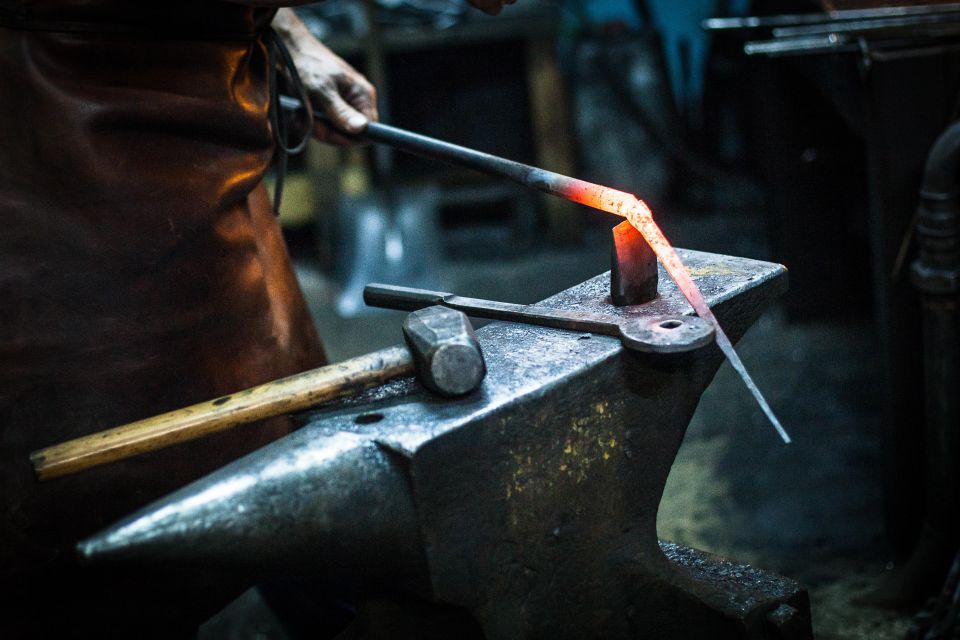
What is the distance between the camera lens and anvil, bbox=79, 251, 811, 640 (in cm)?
100

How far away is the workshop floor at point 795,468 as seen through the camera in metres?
2.42

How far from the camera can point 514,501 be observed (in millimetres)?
1126

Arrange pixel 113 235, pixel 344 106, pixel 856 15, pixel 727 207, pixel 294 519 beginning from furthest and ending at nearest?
1. pixel 727 207
2. pixel 856 15
3. pixel 344 106
4. pixel 113 235
5. pixel 294 519

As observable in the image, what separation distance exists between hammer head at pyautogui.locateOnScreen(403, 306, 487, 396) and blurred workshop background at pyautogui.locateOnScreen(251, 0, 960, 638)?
1402mm

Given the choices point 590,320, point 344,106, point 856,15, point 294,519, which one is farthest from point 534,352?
point 856,15

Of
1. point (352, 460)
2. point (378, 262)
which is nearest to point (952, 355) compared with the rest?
point (352, 460)

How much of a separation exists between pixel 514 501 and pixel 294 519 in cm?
27

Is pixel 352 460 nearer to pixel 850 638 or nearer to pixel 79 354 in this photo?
pixel 79 354

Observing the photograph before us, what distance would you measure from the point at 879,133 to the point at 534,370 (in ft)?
4.72

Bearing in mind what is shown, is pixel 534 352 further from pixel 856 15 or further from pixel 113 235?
pixel 856 15

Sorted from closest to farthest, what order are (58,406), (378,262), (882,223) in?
(58,406) < (882,223) < (378,262)

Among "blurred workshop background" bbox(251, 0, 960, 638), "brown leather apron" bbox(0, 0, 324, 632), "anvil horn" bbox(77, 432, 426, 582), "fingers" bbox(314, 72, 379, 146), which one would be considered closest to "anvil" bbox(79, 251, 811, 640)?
"anvil horn" bbox(77, 432, 426, 582)

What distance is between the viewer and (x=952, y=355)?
6.93 ft

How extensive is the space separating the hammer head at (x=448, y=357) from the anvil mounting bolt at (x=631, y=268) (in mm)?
277
